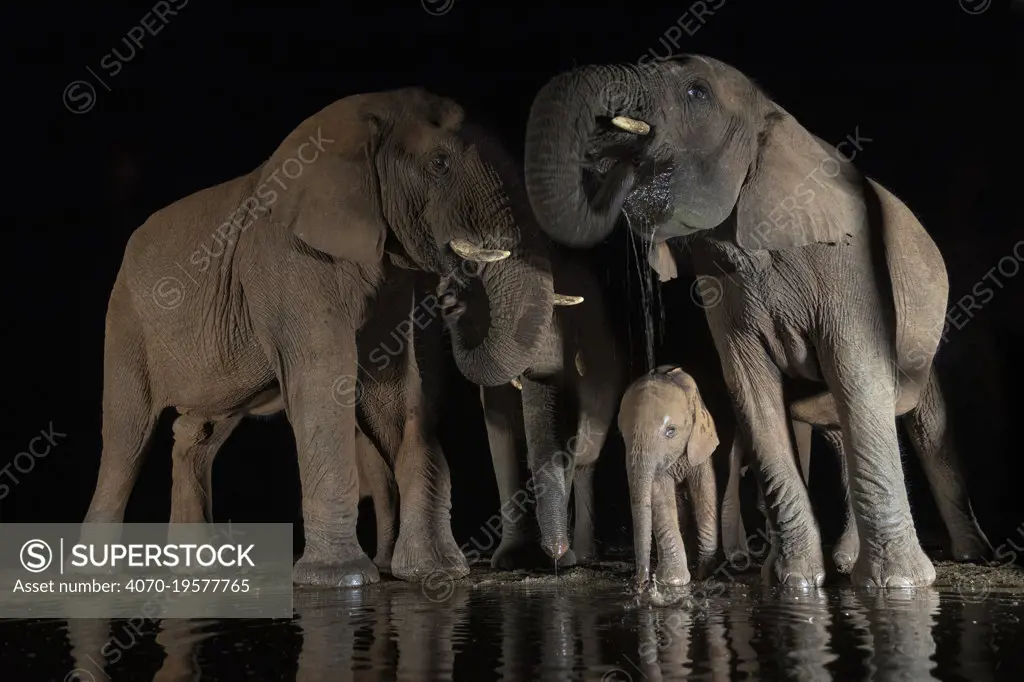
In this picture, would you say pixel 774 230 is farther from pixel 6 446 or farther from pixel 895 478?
pixel 6 446

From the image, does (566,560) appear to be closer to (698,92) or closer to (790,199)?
Result: (790,199)

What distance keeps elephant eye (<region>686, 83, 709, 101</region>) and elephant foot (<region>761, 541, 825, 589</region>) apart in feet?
5.06

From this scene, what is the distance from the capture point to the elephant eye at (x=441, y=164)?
496 cm

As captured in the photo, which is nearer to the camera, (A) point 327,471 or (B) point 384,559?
(A) point 327,471

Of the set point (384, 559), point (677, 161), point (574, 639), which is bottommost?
point (574, 639)

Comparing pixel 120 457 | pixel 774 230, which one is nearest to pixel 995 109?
pixel 774 230

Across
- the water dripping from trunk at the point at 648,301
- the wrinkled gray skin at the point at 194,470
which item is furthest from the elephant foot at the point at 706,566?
the wrinkled gray skin at the point at 194,470

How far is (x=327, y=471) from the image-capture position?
492 centimetres

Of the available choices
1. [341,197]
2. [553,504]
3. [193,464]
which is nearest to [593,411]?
[553,504]

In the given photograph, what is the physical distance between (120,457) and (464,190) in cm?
221

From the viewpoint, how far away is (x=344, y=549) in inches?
193

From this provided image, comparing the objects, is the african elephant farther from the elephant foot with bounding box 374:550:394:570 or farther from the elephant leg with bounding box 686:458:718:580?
the elephant leg with bounding box 686:458:718:580

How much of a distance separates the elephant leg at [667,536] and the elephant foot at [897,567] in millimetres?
602

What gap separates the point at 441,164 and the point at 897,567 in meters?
2.16
